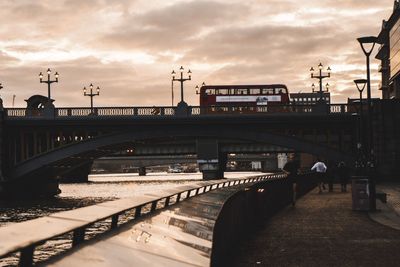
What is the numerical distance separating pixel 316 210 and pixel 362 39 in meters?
6.50

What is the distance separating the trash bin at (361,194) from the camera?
23.4 m

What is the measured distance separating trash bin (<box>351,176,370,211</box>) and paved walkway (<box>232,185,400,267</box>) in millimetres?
611

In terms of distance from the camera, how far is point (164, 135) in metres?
65.6

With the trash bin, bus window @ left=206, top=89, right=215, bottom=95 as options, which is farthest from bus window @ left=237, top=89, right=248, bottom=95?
the trash bin

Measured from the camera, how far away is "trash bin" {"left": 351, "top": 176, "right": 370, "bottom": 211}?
2338cm

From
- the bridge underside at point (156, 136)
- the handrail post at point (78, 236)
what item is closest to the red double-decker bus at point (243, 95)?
the bridge underside at point (156, 136)

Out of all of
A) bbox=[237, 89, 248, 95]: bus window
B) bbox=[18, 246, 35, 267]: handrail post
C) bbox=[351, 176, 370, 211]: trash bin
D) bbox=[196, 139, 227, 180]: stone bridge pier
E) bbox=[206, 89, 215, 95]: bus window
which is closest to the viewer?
bbox=[18, 246, 35, 267]: handrail post

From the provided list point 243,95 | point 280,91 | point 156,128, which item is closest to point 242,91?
point 243,95

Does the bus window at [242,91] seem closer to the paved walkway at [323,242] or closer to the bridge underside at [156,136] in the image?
the bridge underside at [156,136]

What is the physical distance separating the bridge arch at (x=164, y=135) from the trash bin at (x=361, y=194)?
3888cm

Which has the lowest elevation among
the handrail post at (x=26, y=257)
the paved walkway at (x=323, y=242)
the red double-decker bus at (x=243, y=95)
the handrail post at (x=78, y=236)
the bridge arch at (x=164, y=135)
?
the paved walkway at (x=323, y=242)

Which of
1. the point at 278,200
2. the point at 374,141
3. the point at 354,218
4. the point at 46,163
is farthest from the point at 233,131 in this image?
the point at 354,218

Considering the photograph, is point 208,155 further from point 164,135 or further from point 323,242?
point 323,242

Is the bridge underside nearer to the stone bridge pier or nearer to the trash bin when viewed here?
the stone bridge pier
